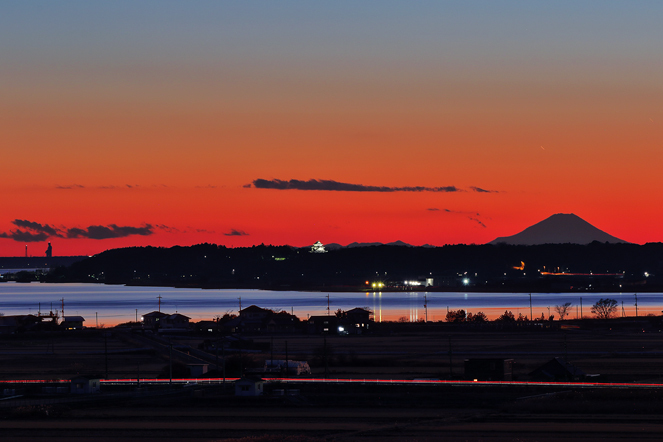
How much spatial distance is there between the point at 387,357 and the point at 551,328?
86.2 feet

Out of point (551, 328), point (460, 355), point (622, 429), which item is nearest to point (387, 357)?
point (460, 355)

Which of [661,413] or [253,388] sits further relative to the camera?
[253,388]

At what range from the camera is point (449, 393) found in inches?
1100

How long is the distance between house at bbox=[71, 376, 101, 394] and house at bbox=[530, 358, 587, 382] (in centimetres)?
1656

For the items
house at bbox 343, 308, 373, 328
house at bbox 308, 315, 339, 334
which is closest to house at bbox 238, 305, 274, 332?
house at bbox 308, 315, 339, 334

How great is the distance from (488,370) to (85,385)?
1526 cm

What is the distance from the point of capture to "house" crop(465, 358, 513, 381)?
32.2m

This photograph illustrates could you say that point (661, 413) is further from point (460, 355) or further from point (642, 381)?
point (460, 355)

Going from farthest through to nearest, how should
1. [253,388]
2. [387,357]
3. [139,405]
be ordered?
1. [387,357]
2. [253,388]
3. [139,405]

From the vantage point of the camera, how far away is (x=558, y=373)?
3186 cm

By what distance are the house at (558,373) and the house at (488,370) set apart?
1.08 m

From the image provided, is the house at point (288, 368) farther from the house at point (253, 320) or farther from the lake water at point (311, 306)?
the lake water at point (311, 306)

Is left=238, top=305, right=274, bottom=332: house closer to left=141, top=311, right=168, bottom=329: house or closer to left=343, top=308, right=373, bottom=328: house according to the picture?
left=343, top=308, right=373, bottom=328: house

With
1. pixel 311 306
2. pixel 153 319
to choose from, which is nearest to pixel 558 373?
pixel 153 319
